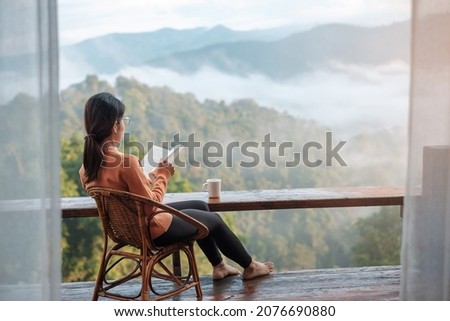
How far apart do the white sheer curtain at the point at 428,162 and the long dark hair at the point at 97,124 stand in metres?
1.35

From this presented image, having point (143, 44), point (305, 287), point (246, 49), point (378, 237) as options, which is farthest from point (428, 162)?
point (143, 44)

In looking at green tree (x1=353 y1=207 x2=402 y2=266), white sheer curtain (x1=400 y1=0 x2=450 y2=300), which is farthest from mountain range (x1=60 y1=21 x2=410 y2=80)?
white sheer curtain (x1=400 y1=0 x2=450 y2=300)

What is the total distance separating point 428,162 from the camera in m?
2.78

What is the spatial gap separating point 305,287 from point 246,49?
3920 mm

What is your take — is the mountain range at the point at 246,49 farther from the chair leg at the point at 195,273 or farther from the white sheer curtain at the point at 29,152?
the white sheer curtain at the point at 29,152

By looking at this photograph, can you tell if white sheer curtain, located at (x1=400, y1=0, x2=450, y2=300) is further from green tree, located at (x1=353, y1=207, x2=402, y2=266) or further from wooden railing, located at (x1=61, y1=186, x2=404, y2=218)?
green tree, located at (x1=353, y1=207, x2=402, y2=266)

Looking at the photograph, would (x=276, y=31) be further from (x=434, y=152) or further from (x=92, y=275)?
(x=434, y=152)

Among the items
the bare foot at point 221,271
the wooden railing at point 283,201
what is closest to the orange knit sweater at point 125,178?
the wooden railing at point 283,201

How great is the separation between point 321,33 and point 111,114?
4.38m

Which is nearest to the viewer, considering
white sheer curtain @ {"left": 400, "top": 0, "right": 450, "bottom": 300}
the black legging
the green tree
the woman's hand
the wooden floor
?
white sheer curtain @ {"left": 400, "top": 0, "right": 450, "bottom": 300}

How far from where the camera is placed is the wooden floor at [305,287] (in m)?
3.67

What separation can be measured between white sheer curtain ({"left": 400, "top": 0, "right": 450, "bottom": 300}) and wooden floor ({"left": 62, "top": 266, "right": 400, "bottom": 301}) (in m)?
0.80

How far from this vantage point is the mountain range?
7.20 meters
